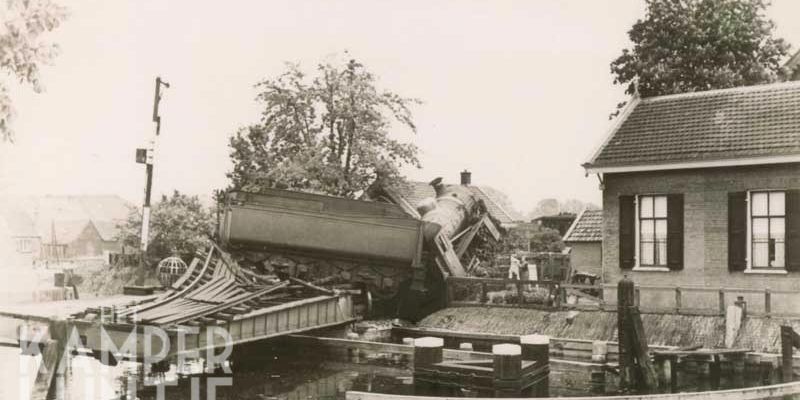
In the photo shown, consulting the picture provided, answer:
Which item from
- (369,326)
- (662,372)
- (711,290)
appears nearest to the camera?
Result: (662,372)

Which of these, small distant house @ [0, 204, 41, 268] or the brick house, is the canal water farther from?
the brick house

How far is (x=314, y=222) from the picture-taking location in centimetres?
1731

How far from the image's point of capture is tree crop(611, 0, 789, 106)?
23.4 meters

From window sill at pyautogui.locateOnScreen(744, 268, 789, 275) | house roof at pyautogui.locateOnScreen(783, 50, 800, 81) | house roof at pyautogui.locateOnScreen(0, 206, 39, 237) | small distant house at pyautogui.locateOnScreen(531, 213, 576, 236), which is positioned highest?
house roof at pyautogui.locateOnScreen(783, 50, 800, 81)

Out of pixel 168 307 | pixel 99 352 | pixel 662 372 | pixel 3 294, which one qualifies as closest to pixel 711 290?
pixel 662 372

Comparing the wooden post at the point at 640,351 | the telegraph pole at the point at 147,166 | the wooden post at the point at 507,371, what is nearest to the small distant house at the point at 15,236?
the telegraph pole at the point at 147,166

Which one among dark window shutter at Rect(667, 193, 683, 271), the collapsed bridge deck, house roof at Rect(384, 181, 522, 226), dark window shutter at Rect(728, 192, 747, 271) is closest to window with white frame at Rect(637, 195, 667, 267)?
dark window shutter at Rect(667, 193, 683, 271)

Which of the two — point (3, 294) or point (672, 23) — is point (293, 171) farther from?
point (672, 23)

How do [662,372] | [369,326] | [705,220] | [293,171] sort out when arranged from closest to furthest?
[662,372] < [705,220] < [369,326] < [293,171]

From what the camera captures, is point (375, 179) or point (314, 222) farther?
point (375, 179)

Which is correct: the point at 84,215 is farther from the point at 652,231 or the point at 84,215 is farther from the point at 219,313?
the point at 652,231

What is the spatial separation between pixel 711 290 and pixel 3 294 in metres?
14.6

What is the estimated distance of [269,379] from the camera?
13.3 metres

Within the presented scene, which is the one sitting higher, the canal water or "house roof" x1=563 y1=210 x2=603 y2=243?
"house roof" x1=563 y1=210 x2=603 y2=243
